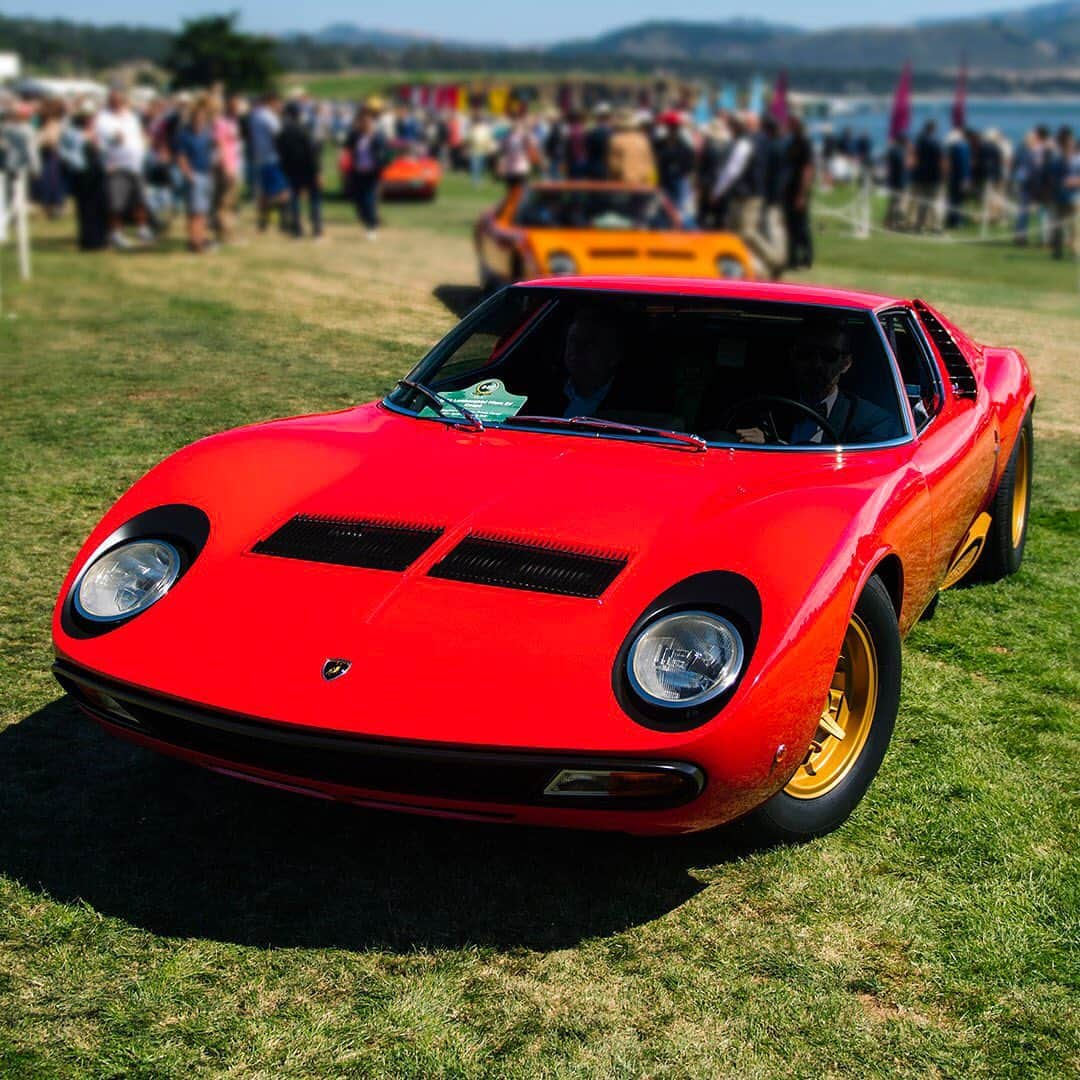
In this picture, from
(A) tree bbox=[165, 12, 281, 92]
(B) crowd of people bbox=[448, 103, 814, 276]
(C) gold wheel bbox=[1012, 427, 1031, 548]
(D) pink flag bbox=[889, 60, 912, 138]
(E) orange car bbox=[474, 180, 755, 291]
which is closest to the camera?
(C) gold wheel bbox=[1012, 427, 1031, 548]

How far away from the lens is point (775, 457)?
4137 mm

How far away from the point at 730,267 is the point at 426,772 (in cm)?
987

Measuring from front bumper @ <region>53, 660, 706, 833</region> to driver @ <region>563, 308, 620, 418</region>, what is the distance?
1.85 m

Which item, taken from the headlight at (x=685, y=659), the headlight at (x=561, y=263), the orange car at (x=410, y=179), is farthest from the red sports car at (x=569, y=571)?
the orange car at (x=410, y=179)

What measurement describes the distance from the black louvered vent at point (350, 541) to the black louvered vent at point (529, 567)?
11 cm

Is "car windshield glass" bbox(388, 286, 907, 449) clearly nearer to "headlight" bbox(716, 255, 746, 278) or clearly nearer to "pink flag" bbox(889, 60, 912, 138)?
"headlight" bbox(716, 255, 746, 278)

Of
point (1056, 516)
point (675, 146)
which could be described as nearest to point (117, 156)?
point (675, 146)

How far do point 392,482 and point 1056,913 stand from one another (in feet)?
6.51

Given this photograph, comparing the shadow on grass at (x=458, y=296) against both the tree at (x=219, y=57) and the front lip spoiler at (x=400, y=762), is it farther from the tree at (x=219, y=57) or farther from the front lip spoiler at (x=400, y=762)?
the tree at (x=219, y=57)

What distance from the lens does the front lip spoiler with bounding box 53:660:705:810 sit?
120 inches

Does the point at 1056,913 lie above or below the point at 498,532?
below

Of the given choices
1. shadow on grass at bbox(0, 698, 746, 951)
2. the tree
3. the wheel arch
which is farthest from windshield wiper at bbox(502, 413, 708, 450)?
the tree

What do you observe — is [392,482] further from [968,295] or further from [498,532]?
[968,295]

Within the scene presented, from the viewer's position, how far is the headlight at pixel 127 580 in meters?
3.62
